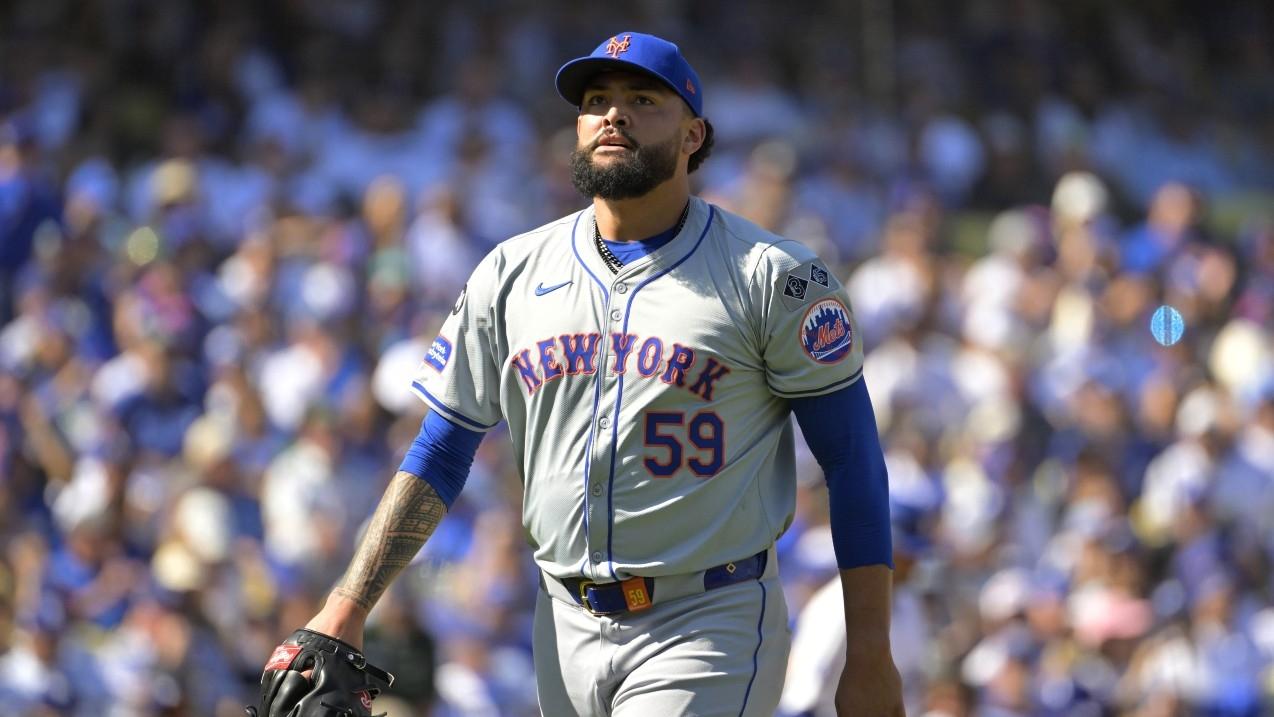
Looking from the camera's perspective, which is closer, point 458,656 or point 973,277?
point 458,656

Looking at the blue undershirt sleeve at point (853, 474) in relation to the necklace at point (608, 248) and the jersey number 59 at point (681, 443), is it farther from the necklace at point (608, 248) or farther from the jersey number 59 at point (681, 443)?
the necklace at point (608, 248)

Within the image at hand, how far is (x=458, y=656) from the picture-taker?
27.8 ft

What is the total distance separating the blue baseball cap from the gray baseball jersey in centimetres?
32

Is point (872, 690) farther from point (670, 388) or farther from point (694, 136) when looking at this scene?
point (694, 136)

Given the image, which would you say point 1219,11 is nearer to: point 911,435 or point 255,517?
point 911,435

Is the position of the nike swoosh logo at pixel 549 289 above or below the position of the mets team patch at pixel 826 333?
above

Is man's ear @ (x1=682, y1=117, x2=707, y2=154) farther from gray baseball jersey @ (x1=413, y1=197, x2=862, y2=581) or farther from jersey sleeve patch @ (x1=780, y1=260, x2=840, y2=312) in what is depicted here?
jersey sleeve patch @ (x1=780, y1=260, x2=840, y2=312)

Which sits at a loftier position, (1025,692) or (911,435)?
(911,435)

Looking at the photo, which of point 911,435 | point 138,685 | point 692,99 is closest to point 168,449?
point 138,685

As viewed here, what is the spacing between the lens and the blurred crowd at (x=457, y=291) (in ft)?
28.4

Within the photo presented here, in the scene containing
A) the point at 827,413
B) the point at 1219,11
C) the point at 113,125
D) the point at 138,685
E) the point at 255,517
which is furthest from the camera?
the point at 1219,11

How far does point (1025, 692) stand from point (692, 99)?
5304 millimetres

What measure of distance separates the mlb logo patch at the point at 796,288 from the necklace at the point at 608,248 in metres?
0.33

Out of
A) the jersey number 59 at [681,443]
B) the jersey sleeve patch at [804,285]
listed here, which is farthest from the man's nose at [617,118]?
the jersey number 59 at [681,443]
